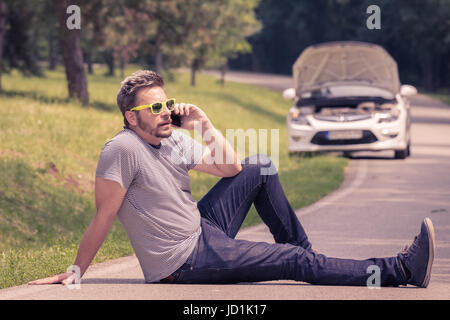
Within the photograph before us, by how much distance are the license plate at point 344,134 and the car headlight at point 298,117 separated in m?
0.52

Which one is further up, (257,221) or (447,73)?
(257,221)

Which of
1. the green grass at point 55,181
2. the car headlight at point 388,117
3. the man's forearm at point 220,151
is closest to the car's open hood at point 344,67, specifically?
the car headlight at point 388,117

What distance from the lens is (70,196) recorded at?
1296 cm

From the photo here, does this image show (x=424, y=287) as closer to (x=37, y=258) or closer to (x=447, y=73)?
Result: (x=37, y=258)

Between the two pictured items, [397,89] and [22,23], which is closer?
[397,89]

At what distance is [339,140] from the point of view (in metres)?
17.2

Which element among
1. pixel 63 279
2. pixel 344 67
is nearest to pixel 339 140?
pixel 344 67

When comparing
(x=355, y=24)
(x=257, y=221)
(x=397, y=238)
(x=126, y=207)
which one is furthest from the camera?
(x=355, y=24)

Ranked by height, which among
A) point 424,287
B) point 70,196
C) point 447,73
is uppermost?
point 424,287

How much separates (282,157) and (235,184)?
39.4 ft

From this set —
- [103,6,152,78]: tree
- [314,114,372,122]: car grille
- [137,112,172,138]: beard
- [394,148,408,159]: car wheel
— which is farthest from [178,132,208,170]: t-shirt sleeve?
[103,6,152,78]: tree

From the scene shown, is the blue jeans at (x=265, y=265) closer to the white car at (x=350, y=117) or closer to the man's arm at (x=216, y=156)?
the man's arm at (x=216, y=156)

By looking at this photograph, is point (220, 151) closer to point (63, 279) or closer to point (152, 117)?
point (152, 117)

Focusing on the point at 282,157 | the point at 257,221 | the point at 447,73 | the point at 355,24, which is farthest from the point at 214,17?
the point at 355,24
